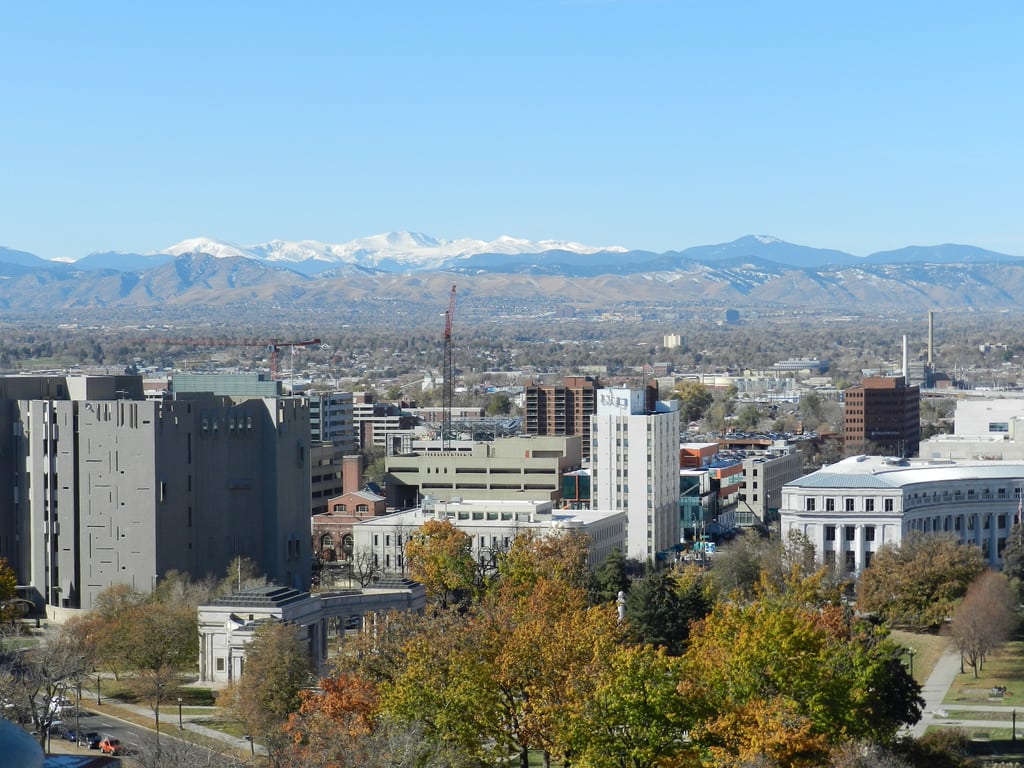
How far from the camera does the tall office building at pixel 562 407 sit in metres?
152

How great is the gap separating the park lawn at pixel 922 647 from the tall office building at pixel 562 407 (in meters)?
81.6

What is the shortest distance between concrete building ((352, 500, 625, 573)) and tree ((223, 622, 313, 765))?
35.4 meters

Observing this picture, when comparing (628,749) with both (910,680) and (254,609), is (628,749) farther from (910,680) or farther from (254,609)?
(254,609)

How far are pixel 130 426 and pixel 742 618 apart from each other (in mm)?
35577

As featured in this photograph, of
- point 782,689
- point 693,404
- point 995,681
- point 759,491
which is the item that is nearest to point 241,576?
point 995,681

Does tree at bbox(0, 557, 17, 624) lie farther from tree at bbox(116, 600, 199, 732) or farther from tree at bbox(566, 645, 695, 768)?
tree at bbox(566, 645, 695, 768)

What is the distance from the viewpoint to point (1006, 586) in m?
70.2

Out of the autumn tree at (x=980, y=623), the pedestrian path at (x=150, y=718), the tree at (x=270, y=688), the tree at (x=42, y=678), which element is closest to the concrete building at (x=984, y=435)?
the autumn tree at (x=980, y=623)

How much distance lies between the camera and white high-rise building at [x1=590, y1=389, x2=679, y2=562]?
9619 centimetres

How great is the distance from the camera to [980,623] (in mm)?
62469

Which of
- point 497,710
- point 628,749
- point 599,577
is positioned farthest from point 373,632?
point 599,577

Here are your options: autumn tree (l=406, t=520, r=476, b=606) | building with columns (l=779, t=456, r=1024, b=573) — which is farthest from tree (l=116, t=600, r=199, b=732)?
building with columns (l=779, t=456, r=1024, b=573)

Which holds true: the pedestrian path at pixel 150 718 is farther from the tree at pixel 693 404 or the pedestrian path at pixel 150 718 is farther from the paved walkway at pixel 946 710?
the tree at pixel 693 404

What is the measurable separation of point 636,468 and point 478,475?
14.3 metres
